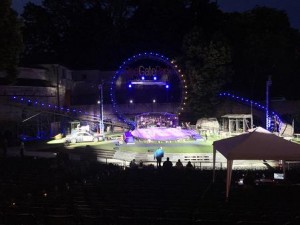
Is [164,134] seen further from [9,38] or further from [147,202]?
[147,202]

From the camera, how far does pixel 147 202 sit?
1128cm

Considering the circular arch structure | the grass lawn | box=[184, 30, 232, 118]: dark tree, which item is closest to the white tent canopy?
the grass lawn

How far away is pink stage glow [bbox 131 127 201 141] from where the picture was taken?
40853mm

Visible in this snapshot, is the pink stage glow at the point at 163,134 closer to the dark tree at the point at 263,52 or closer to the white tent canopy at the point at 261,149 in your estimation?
the dark tree at the point at 263,52

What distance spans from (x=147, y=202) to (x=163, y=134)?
30445 millimetres

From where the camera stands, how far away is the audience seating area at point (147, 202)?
30.7ft

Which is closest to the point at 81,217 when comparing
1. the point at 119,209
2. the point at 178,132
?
the point at 119,209

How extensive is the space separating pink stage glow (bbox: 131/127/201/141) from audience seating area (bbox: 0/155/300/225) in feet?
78.9

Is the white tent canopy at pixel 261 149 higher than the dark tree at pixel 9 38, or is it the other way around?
the dark tree at pixel 9 38

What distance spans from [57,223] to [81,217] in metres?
0.57

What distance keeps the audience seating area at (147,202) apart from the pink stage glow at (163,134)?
78.9 ft

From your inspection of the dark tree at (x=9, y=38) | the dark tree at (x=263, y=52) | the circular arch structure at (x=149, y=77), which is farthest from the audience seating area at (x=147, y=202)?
the dark tree at (x=263, y=52)

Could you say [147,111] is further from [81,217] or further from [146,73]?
[81,217]

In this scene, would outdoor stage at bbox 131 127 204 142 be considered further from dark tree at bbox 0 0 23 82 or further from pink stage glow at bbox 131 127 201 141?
dark tree at bbox 0 0 23 82
